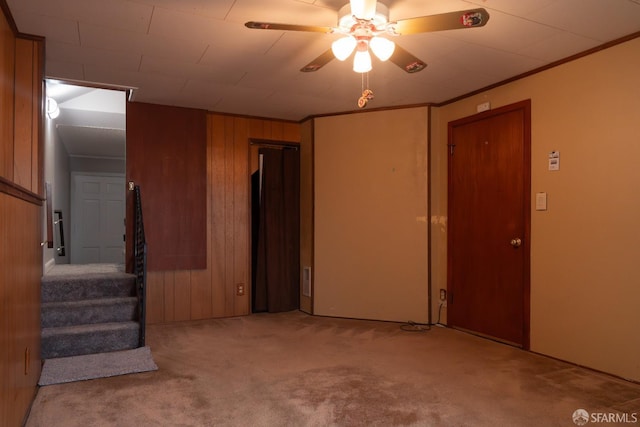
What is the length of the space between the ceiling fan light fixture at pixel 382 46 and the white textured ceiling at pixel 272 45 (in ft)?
0.99

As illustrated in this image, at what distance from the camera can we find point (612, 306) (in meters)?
3.03

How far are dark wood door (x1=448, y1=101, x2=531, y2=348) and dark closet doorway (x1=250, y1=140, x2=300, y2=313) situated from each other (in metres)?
1.89

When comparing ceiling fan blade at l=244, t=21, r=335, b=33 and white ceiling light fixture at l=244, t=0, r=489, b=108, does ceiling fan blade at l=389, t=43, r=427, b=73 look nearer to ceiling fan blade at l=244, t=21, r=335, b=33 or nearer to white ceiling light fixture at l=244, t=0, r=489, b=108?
white ceiling light fixture at l=244, t=0, r=489, b=108

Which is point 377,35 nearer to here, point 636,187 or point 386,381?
point 636,187

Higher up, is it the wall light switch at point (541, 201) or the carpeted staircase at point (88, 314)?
the wall light switch at point (541, 201)

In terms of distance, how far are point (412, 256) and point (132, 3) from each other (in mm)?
3433

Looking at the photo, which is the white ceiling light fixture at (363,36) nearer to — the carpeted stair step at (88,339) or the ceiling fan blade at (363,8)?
the ceiling fan blade at (363,8)

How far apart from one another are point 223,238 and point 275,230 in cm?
63

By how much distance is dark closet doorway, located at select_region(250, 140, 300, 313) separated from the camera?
5.26m

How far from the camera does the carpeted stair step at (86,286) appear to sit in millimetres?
3961

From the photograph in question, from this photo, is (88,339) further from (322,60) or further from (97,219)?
(97,219)

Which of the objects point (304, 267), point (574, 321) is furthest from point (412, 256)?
point (574, 321)

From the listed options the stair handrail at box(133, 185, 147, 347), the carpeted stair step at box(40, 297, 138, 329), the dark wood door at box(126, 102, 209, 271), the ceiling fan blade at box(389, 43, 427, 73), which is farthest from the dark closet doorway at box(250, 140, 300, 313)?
the ceiling fan blade at box(389, 43, 427, 73)

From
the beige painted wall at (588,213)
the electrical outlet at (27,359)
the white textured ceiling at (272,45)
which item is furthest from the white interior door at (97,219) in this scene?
the beige painted wall at (588,213)
